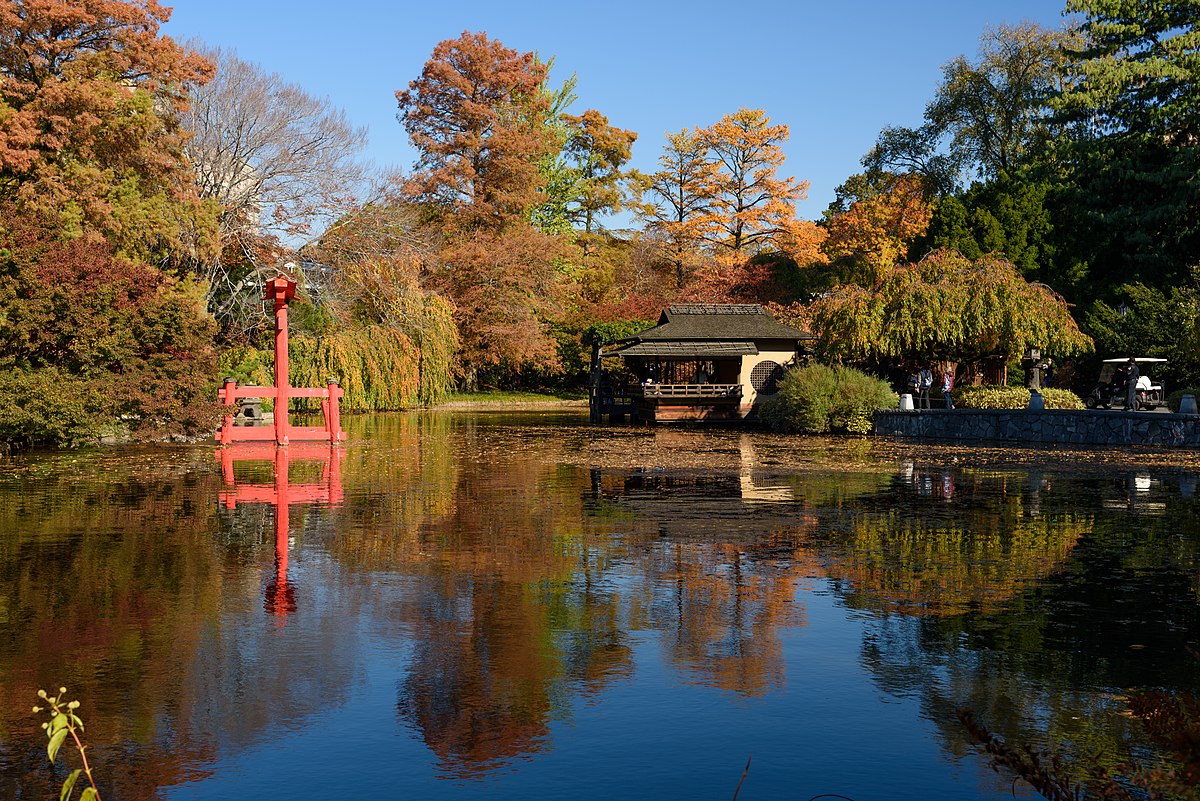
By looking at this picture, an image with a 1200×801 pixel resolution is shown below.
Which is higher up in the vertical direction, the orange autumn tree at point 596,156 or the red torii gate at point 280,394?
the orange autumn tree at point 596,156

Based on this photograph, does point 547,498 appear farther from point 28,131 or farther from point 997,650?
point 28,131

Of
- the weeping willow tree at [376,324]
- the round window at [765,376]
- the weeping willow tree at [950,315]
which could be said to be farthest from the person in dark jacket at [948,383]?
the weeping willow tree at [376,324]

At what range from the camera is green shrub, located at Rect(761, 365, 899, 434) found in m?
34.8

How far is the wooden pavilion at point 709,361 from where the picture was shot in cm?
4259

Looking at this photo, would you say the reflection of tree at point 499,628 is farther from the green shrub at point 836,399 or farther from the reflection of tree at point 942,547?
the green shrub at point 836,399

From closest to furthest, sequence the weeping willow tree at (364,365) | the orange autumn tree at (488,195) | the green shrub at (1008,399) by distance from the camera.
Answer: the green shrub at (1008,399)
the weeping willow tree at (364,365)
the orange autumn tree at (488,195)

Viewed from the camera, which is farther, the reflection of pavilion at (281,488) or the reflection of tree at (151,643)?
the reflection of pavilion at (281,488)

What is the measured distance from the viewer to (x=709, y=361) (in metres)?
48.4

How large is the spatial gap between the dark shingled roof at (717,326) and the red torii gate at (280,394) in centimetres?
1814

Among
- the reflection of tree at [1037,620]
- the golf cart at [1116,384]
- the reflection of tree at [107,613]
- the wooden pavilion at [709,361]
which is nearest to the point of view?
the reflection of tree at [107,613]

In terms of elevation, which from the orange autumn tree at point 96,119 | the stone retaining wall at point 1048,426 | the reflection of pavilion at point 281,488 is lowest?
the reflection of pavilion at point 281,488

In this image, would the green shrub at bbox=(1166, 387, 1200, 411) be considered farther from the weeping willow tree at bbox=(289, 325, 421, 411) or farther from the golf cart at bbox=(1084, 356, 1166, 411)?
the weeping willow tree at bbox=(289, 325, 421, 411)

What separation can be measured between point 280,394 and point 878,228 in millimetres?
47778

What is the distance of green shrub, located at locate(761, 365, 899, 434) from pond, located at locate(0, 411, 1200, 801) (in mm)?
17098
